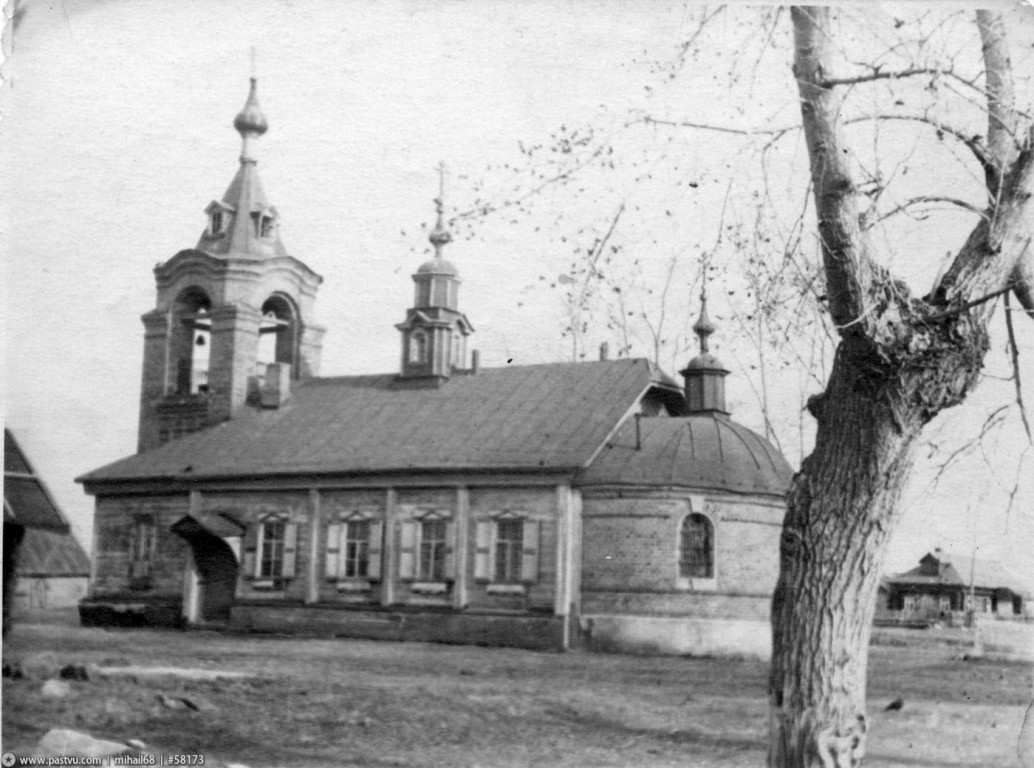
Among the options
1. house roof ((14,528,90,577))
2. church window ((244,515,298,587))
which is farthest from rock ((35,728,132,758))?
church window ((244,515,298,587))

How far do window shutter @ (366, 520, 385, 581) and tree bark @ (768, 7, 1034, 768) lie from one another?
584cm

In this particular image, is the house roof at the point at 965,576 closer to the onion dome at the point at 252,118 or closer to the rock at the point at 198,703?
the rock at the point at 198,703

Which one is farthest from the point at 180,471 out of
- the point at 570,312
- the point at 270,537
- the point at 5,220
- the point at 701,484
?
the point at 701,484

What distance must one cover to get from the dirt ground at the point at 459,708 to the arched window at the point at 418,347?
277cm

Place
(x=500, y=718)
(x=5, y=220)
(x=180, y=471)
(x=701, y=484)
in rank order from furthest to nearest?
(x=701, y=484) → (x=180, y=471) → (x=500, y=718) → (x=5, y=220)

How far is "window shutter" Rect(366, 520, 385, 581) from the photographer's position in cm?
1200

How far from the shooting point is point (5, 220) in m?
8.23

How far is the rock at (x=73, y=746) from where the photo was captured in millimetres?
7699

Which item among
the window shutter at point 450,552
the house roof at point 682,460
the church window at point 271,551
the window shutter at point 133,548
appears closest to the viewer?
the window shutter at point 133,548

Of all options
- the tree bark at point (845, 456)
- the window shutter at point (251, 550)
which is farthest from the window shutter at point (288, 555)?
the tree bark at point (845, 456)

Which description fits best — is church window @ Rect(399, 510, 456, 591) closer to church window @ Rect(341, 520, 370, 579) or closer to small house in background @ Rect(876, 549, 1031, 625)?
church window @ Rect(341, 520, 370, 579)

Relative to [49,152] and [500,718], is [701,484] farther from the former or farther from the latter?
[49,152]

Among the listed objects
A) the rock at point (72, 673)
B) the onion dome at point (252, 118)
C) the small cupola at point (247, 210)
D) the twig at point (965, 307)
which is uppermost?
the onion dome at point (252, 118)

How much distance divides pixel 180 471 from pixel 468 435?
286 cm
